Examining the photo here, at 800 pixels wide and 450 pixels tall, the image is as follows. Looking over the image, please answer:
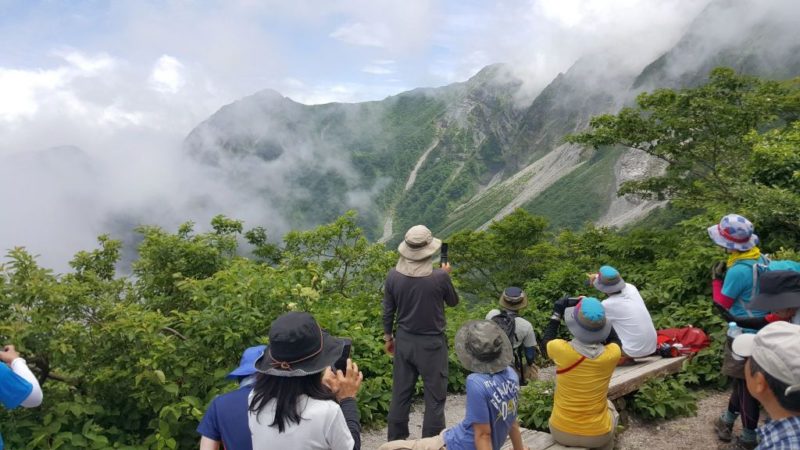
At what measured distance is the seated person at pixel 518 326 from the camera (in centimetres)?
715

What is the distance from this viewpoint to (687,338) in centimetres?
754

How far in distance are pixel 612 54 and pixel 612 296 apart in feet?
685

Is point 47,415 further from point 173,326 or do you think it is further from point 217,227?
point 217,227

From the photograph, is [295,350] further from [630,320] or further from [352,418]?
[630,320]

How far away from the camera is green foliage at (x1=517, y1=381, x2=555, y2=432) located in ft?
19.3

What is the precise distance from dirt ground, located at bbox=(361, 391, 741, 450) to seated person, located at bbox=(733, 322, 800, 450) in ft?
12.1

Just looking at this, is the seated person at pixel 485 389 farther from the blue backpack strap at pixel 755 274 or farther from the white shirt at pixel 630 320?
the white shirt at pixel 630 320

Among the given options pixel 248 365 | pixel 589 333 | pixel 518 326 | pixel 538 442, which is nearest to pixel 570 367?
pixel 589 333

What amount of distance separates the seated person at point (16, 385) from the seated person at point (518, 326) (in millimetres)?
5281

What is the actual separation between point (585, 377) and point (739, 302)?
6.23 feet

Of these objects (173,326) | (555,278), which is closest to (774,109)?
Answer: (555,278)

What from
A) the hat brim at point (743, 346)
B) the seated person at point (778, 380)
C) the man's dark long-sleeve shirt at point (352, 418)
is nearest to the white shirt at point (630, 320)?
the hat brim at point (743, 346)

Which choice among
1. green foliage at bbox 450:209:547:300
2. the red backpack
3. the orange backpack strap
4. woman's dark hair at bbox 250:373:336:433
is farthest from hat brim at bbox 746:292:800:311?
green foliage at bbox 450:209:547:300

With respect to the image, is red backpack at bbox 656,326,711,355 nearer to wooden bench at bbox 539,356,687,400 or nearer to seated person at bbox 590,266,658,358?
wooden bench at bbox 539,356,687,400
